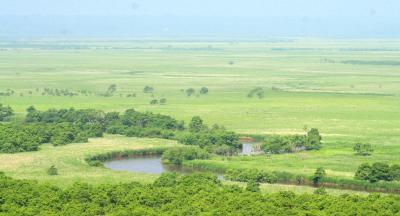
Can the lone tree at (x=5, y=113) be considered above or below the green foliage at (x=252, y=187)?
above

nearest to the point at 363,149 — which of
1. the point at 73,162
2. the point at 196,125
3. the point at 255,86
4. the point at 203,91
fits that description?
the point at 196,125

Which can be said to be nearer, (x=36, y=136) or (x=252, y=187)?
(x=252, y=187)

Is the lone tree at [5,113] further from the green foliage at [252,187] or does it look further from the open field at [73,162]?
the green foliage at [252,187]

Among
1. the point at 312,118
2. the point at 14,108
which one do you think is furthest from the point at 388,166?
the point at 14,108

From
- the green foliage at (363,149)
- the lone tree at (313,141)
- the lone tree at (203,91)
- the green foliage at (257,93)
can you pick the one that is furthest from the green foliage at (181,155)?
the lone tree at (203,91)

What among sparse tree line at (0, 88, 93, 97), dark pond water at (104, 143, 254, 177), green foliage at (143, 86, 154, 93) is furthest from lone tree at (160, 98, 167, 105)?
dark pond water at (104, 143, 254, 177)

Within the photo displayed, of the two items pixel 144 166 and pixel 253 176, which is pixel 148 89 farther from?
pixel 253 176

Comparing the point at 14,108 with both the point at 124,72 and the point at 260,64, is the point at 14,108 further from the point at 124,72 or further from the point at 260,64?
the point at 260,64
